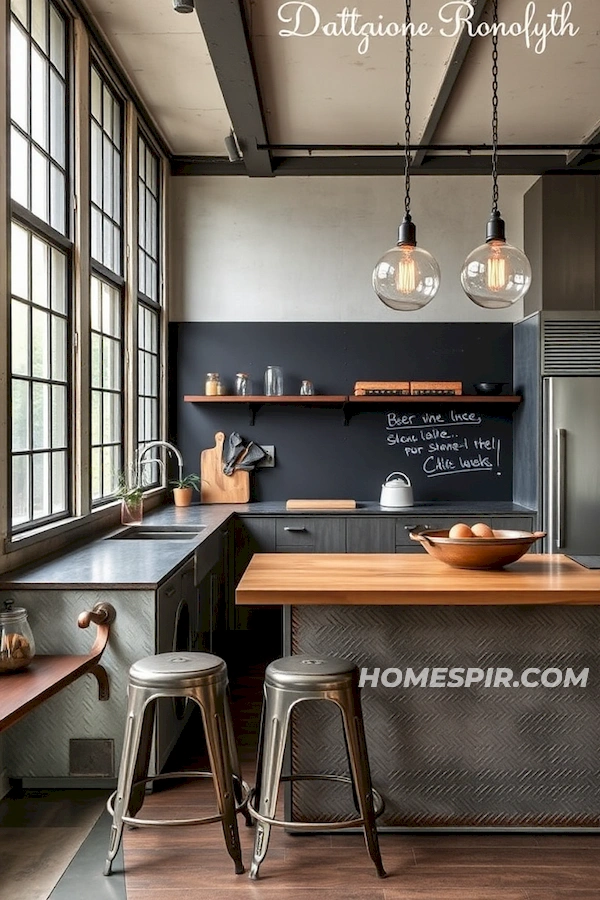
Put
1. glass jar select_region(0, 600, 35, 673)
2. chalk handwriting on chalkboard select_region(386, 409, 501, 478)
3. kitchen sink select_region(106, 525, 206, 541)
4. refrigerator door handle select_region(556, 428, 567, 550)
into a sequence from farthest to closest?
1. chalk handwriting on chalkboard select_region(386, 409, 501, 478)
2. refrigerator door handle select_region(556, 428, 567, 550)
3. kitchen sink select_region(106, 525, 206, 541)
4. glass jar select_region(0, 600, 35, 673)

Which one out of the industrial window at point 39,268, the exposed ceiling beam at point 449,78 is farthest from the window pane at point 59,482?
the exposed ceiling beam at point 449,78

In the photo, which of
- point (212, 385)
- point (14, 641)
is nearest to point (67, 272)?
point (14, 641)

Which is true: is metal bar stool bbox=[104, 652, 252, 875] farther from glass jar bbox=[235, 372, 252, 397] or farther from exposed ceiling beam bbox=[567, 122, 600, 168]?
exposed ceiling beam bbox=[567, 122, 600, 168]

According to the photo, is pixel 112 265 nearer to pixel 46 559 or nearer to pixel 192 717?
pixel 46 559

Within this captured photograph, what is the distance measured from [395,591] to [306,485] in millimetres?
3701

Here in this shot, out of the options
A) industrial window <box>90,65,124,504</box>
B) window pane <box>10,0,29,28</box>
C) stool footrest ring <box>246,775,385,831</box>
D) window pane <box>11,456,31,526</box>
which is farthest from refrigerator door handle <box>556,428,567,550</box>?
window pane <box>10,0,29,28</box>

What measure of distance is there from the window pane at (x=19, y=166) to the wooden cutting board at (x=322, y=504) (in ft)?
9.65

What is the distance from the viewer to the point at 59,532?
3.96 metres

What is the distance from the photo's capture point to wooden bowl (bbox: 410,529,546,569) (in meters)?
3.08

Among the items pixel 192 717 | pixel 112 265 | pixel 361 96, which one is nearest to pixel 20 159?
pixel 112 265

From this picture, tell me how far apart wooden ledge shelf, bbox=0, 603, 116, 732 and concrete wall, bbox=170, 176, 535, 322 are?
142 inches

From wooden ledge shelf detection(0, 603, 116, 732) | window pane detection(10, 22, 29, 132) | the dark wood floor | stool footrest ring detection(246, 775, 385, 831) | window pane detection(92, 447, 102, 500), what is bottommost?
the dark wood floor

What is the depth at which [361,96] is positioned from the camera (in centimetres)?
514

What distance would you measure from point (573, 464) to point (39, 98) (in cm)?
375
